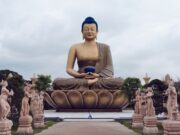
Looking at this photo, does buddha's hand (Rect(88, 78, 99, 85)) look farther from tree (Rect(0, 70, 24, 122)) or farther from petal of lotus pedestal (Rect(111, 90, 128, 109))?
tree (Rect(0, 70, 24, 122))

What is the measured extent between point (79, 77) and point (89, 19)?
563 centimetres

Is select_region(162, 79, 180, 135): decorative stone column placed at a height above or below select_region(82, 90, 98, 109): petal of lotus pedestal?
below

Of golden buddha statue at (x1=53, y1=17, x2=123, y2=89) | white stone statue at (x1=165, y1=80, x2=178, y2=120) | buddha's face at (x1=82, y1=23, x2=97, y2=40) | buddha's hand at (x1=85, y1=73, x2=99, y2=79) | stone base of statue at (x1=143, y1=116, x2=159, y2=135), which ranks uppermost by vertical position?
buddha's face at (x1=82, y1=23, x2=97, y2=40)

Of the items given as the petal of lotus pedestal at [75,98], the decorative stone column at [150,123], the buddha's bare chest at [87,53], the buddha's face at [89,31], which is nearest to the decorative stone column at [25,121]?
the decorative stone column at [150,123]

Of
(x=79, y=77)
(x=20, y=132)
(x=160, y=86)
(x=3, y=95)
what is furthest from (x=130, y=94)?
(x=3, y=95)

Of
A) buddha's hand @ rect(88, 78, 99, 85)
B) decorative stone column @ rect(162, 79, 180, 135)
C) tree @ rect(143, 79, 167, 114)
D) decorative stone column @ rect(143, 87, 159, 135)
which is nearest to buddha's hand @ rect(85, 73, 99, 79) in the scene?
buddha's hand @ rect(88, 78, 99, 85)

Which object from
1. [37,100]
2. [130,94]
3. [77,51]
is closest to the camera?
[37,100]

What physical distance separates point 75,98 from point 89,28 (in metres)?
6.81

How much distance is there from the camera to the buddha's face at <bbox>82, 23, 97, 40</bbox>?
1363 inches

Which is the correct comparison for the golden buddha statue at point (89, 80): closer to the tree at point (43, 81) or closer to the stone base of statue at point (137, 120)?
the tree at point (43, 81)

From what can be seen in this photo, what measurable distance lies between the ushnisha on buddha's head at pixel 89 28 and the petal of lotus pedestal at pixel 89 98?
584 centimetres

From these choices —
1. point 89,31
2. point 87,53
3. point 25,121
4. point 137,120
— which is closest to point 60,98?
point 87,53

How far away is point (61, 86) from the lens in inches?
1307

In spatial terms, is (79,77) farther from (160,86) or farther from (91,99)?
(160,86)
